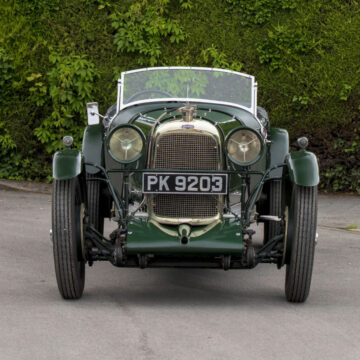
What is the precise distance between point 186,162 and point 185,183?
0.23 meters

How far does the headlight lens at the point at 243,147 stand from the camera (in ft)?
23.6

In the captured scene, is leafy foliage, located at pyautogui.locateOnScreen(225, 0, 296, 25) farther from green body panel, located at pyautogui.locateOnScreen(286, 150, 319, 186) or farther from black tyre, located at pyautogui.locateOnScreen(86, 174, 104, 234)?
green body panel, located at pyautogui.locateOnScreen(286, 150, 319, 186)

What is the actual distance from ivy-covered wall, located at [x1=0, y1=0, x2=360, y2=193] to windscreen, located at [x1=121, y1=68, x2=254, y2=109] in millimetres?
4865

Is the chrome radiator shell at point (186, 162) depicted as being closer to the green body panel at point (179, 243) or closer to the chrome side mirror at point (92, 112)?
the green body panel at point (179, 243)

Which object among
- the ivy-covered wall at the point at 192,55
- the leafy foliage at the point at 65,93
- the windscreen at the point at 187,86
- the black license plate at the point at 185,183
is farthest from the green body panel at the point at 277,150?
the leafy foliage at the point at 65,93

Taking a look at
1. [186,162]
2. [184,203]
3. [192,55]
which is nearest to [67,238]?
[184,203]

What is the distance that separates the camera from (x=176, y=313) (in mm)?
6809

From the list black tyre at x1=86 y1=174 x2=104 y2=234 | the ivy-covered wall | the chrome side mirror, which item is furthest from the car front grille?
the ivy-covered wall

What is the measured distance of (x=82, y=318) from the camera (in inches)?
259

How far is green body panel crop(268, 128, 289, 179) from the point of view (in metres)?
8.73

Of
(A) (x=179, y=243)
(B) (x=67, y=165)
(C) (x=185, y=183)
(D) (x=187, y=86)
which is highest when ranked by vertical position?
(D) (x=187, y=86)

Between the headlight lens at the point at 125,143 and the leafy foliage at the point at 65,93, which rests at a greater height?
the leafy foliage at the point at 65,93

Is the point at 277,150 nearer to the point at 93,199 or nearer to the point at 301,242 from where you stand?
the point at 93,199

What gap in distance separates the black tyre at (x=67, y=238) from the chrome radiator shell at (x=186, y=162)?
0.60 metres
